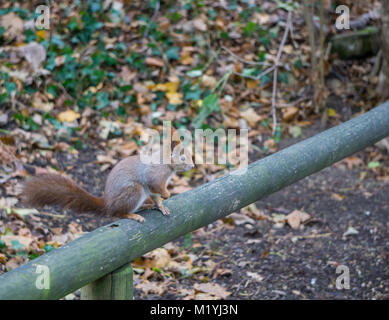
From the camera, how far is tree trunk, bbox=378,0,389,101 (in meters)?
4.35

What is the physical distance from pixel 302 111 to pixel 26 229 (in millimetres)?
2670

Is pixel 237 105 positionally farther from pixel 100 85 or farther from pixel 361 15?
pixel 361 15

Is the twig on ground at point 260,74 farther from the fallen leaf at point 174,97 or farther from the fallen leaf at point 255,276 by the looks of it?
the fallen leaf at point 255,276

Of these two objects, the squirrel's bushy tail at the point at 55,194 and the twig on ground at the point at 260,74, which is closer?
the squirrel's bushy tail at the point at 55,194

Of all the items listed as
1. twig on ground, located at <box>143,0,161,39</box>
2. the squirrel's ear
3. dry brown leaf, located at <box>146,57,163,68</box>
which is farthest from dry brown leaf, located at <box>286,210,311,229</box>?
twig on ground, located at <box>143,0,161,39</box>

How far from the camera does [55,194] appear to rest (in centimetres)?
185

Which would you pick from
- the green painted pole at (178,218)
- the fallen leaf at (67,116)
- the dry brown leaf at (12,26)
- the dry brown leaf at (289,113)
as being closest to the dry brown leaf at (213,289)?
the green painted pole at (178,218)

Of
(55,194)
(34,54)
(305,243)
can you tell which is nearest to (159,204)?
(55,194)

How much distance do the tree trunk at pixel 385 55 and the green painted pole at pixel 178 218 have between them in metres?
1.81

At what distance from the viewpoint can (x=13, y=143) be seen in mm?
3561

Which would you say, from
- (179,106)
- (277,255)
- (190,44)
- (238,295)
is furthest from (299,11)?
(238,295)

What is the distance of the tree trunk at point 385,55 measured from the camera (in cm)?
435

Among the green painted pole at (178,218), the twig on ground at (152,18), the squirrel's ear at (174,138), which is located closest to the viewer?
the green painted pole at (178,218)

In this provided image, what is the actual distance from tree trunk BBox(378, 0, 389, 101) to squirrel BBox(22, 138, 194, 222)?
2846 mm
